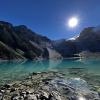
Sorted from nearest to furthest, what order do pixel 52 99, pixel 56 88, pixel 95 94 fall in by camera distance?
pixel 52 99 < pixel 95 94 < pixel 56 88

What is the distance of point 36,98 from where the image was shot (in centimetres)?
2575

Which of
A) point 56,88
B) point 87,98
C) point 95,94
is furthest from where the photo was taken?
point 56,88

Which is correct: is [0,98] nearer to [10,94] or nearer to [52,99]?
[10,94]

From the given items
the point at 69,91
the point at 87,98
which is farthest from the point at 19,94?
the point at 87,98

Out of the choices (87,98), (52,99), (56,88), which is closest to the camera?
(52,99)

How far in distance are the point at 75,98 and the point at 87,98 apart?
1.67 m

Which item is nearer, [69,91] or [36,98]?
[36,98]

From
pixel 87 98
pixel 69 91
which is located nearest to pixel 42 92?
pixel 69 91

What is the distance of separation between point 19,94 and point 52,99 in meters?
5.22

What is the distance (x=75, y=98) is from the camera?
1057 inches

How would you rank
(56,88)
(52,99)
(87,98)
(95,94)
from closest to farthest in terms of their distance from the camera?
(52,99) < (87,98) < (95,94) < (56,88)

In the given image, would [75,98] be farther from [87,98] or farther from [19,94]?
[19,94]

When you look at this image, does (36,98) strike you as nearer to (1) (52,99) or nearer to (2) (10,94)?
(1) (52,99)

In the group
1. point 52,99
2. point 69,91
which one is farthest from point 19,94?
point 69,91
